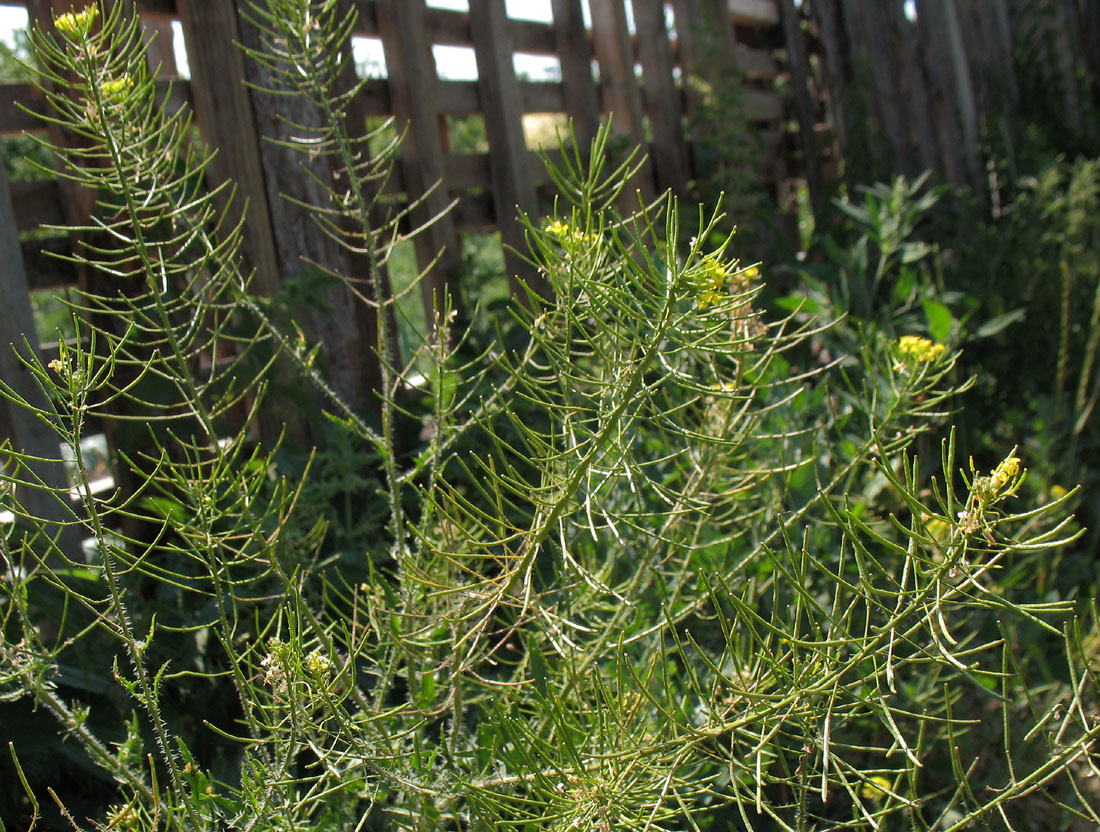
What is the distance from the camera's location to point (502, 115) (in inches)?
97.7

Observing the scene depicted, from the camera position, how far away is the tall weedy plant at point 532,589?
623 millimetres

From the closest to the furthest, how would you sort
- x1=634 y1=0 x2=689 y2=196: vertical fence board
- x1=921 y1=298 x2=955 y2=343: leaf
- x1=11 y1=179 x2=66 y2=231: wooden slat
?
1. x1=11 y1=179 x2=66 y2=231: wooden slat
2. x1=921 y1=298 x2=955 y2=343: leaf
3. x1=634 y1=0 x2=689 y2=196: vertical fence board

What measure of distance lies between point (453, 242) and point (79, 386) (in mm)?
1732

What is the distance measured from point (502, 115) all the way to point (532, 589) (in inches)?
73.9

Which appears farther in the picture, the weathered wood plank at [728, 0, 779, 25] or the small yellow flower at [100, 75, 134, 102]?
the weathered wood plank at [728, 0, 779, 25]

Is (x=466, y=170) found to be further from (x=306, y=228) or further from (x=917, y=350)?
(x=917, y=350)

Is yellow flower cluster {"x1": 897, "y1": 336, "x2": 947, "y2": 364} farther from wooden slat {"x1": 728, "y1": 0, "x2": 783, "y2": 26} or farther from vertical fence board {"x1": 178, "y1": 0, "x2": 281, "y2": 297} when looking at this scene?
wooden slat {"x1": 728, "y1": 0, "x2": 783, "y2": 26}

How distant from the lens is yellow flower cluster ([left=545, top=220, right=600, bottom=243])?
684 mm

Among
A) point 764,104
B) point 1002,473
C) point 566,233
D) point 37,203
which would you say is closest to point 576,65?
point 764,104

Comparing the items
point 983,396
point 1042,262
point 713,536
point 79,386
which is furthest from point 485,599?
point 1042,262

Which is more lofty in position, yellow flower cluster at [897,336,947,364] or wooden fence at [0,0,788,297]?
wooden fence at [0,0,788,297]

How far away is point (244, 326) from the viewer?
167 centimetres

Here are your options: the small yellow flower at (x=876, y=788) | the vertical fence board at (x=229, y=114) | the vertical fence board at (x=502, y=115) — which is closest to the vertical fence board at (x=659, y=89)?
the vertical fence board at (x=502, y=115)

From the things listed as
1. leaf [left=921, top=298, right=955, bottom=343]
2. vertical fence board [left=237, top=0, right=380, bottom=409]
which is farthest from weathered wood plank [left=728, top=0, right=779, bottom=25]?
vertical fence board [left=237, top=0, right=380, bottom=409]
